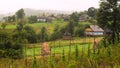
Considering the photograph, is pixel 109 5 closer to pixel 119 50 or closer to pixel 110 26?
pixel 110 26

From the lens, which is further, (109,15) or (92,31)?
(92,31)

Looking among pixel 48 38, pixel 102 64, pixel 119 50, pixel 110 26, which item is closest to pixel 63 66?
pixel 102 64

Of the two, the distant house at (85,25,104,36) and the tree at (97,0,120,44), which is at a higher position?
the tree at (97,0,120,44)

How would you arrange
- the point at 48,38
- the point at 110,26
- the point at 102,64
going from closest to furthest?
the point at 102,64, the point at 110,26, the point at 48,38

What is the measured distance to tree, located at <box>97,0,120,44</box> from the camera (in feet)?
83.5

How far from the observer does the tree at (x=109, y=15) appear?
1002 inches

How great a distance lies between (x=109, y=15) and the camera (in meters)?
26.0

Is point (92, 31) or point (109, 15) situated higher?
point (109, 15)

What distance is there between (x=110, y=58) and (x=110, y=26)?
19840 mm

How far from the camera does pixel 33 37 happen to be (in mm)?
43781

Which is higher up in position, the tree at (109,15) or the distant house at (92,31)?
the tree at (109,15)

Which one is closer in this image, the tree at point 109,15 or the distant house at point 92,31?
the tree at point 109,15

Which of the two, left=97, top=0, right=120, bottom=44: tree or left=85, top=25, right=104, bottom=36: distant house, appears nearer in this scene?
left=97, top=0, right=120, bottom=44: tree

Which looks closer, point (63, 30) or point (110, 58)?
point (110, 58)
